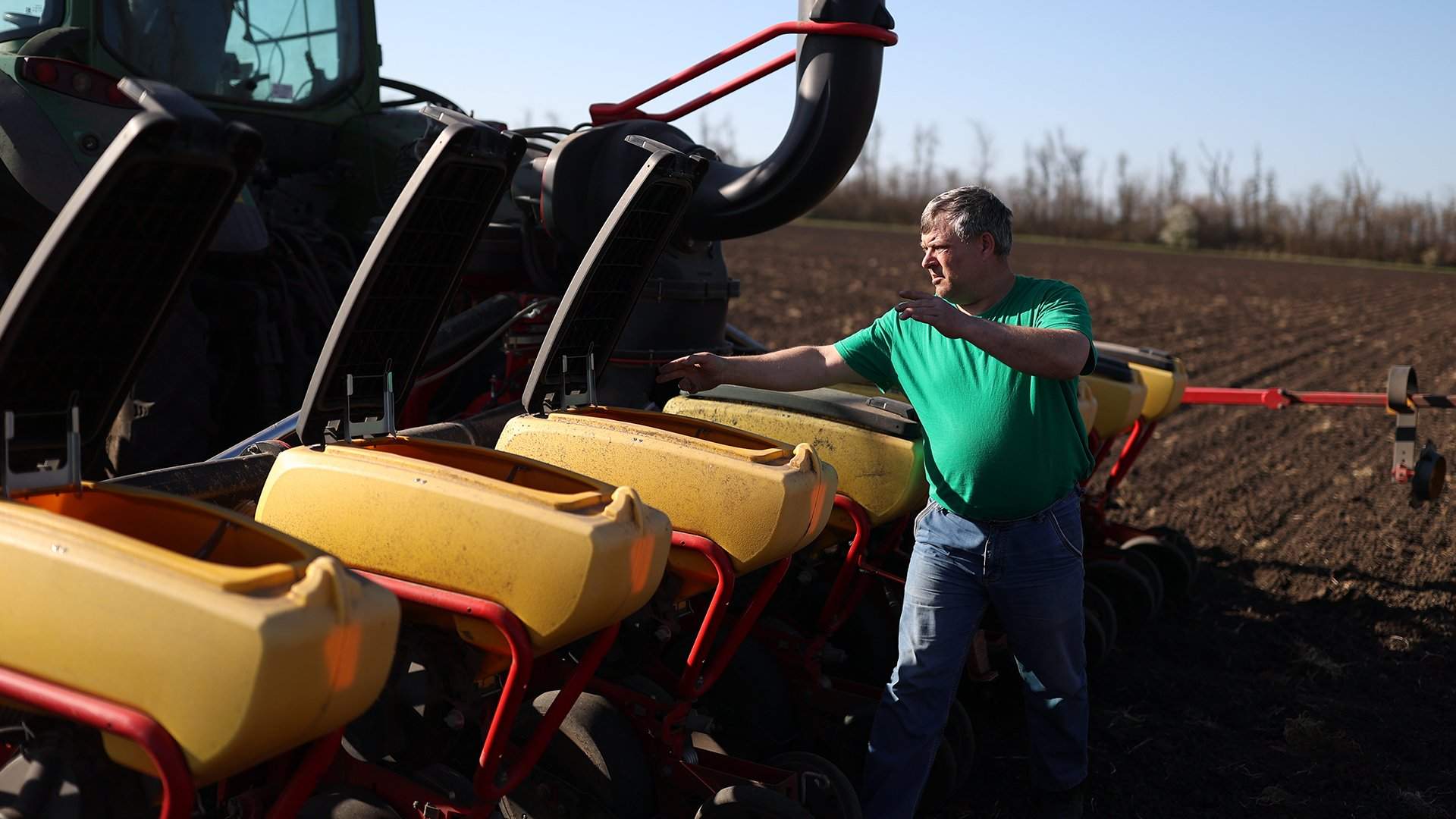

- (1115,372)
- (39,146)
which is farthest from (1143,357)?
(39,146)

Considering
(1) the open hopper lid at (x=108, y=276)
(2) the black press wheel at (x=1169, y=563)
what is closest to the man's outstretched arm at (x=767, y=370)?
(1) the open hopper lid at (x=108, y=276)

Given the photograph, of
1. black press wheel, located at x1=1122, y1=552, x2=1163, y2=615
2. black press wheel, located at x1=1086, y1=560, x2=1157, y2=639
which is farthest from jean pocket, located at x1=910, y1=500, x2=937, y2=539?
black press wheel, located at x1=1122, y1=552, x2=1163, y2=615

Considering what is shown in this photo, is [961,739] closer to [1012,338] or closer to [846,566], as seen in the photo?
[846,566]

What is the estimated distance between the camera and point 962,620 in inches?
128

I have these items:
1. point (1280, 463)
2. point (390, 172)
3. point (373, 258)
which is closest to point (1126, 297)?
point (1280, 463)

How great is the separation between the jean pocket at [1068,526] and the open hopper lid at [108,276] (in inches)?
81.7

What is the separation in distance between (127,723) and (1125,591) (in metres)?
4.38

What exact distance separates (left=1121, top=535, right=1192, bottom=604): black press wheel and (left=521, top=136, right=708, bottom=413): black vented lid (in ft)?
11.2

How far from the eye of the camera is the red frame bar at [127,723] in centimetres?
164

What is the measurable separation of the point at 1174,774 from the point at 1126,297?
20.7 meters

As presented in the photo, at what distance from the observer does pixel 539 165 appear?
427 centimetres

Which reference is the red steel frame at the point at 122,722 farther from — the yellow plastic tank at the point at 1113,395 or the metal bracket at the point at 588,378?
the yellow plastic tank at the point at 1113,395

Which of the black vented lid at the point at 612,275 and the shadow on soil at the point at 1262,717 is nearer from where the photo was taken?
the black vented lid at the point at 612,275

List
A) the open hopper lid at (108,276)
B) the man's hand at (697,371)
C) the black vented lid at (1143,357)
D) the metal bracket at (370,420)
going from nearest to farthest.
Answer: the open hopper lid at (108,276) → the metal bracket at (370,420) → the man's hand at (697,371) → the black vented lid at (1143,357)
